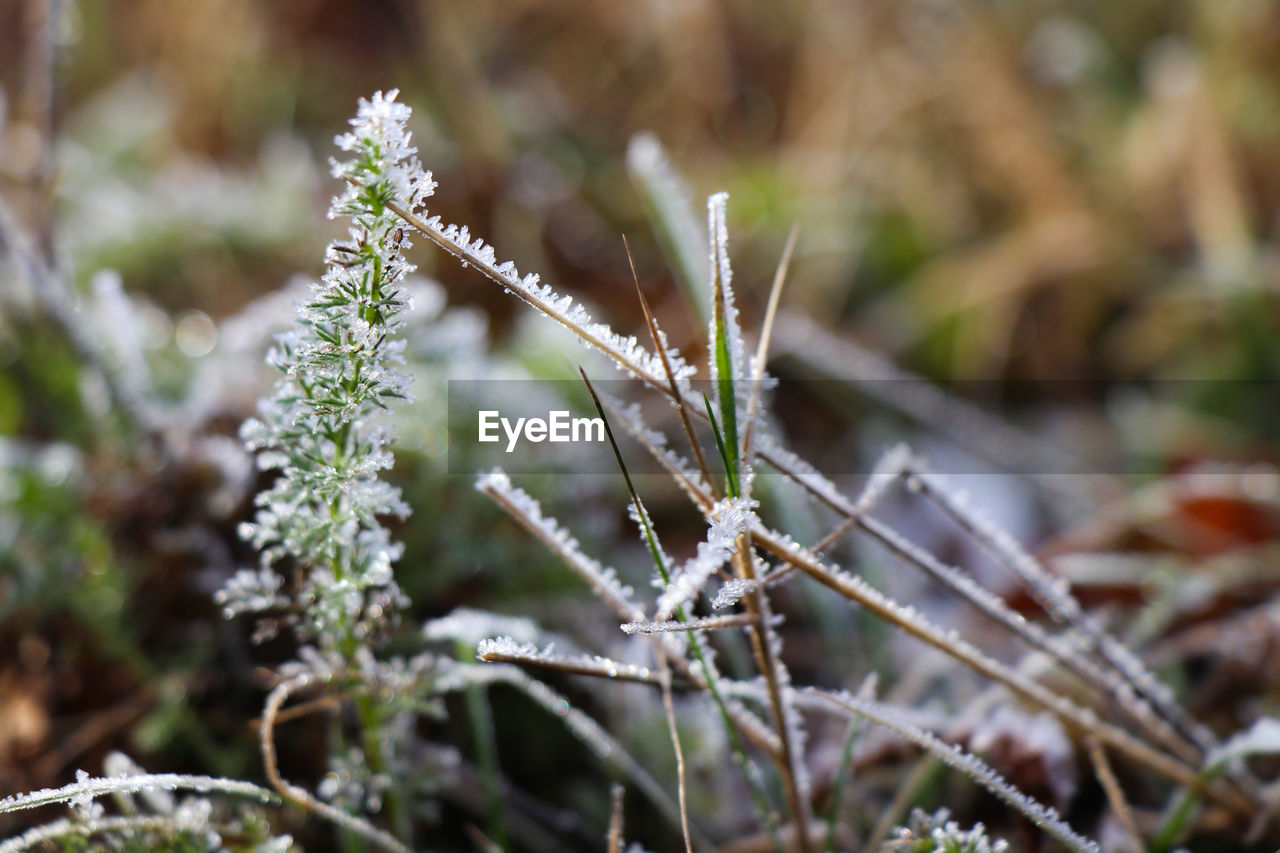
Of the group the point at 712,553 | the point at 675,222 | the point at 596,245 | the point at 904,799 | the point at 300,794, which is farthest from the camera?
the point at 596,245

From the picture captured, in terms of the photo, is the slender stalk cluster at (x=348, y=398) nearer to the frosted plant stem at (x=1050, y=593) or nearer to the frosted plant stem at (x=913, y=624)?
the frosted plant stem at (x=913, y=624)

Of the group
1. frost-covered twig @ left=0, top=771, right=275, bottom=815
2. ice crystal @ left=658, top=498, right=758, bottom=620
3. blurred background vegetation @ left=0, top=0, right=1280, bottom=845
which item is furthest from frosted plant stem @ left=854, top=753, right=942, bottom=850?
frost-covered twig @ left=0, top=771, right=275, bottom=815

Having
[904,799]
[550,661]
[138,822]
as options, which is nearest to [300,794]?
[138,822]

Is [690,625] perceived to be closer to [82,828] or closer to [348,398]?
[348,398]

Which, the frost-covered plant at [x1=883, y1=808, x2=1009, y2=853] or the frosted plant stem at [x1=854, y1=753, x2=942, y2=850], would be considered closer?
the frost-covered plant at [x1=883, y1=808, x2=1009, y2=853]

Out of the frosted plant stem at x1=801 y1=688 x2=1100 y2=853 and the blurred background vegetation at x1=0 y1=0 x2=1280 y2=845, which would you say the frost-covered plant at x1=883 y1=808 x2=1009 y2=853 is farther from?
the blurred background vegetation at x1=0 y1=0 x2=1280 y2=845

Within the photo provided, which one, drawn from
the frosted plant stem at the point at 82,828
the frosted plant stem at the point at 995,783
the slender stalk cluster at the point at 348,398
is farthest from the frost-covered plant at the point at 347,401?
the frosted plant stem at the point at 995,783
